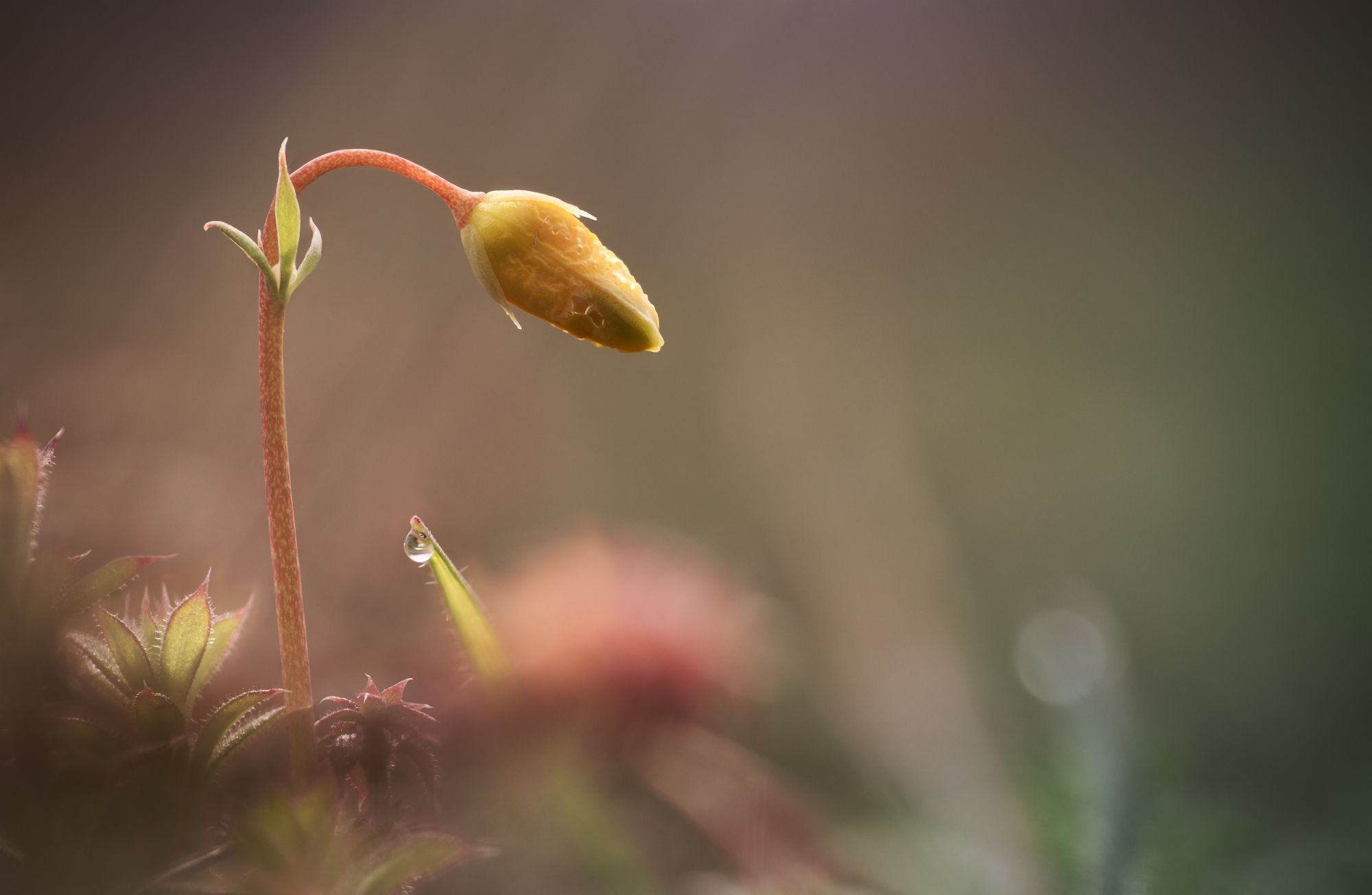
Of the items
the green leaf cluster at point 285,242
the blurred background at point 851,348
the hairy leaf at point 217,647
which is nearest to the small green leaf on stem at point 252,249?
the green leaf cluster at point 285,242

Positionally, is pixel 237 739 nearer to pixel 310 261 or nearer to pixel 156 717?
Answer: pixel 156 717

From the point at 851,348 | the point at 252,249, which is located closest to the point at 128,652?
the point at 252,249

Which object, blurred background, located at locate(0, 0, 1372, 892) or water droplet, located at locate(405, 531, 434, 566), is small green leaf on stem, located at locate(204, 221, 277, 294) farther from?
blurred background, located at locate(0, 0, 1372, 892)

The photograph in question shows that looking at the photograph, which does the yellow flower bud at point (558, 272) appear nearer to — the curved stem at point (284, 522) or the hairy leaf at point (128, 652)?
the curved stem at point (284, 522)

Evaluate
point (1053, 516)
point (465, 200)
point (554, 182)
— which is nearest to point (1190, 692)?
point (1053, 516)

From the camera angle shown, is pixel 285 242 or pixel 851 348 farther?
pixel 851 348

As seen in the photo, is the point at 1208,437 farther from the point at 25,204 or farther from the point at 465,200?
the point at 25,204
